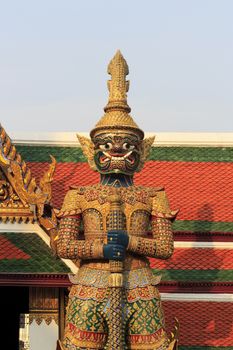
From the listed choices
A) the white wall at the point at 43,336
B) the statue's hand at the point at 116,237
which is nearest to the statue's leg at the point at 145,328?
the statue's hand at the point at 116,237

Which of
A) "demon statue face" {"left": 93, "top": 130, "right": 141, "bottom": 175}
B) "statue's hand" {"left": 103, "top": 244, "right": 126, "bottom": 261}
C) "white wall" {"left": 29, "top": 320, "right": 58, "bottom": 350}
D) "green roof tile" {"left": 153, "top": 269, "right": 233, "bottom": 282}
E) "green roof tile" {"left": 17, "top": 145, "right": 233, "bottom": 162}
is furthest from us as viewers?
"green roof tile" {"left": 17, "top": 145, "right": 233, "bottom": 162}

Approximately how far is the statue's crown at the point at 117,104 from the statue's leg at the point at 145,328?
1.97 metres

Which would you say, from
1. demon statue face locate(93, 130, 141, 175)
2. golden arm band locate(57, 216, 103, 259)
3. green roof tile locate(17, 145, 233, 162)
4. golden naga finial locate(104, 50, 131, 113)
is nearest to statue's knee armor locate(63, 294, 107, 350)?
golden arm band locate(57, 216, 103, 259)

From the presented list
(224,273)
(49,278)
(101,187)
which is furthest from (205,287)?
(101,187)

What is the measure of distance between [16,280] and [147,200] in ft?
7.52

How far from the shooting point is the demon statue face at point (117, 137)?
362 inches

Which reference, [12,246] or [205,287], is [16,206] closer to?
[12,246]

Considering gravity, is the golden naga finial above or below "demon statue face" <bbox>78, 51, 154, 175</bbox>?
above

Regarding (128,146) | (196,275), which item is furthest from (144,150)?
(196,275)

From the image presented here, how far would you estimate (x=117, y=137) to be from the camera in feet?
30.1

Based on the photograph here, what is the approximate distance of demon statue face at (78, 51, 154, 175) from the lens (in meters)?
9.19

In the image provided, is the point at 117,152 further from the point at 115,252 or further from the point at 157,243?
the point at 115,252

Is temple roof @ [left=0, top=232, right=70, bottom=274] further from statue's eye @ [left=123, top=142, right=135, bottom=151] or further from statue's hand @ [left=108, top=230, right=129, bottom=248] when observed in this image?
statue's eye @ [left=123, top=142, right=135, bottom=151]

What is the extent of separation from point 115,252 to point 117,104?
1.81 meters
